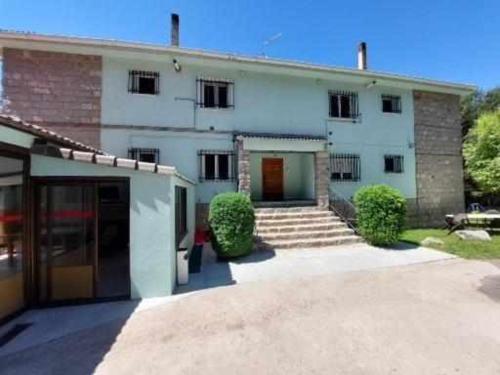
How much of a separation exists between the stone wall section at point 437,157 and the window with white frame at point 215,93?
9.40 m

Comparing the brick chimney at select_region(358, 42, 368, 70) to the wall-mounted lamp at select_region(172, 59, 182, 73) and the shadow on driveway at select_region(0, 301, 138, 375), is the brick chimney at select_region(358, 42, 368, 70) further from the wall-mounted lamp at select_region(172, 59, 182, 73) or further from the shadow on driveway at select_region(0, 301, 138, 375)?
the shadow on driveway at select_region(0, 301, 138, 375)

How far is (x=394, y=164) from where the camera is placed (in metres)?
14.8

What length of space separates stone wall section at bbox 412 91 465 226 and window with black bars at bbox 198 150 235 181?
30.8ft

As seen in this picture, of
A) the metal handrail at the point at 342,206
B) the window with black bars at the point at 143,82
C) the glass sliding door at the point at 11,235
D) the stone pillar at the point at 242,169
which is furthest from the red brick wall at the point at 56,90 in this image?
the metal handrail at the point at 342,206

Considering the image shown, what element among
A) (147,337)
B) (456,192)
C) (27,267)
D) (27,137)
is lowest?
(147,337)

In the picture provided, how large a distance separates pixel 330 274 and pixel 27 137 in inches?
271

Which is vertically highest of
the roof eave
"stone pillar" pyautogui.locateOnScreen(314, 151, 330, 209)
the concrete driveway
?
the roof eave

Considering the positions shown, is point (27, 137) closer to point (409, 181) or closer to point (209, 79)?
point (209, 79)

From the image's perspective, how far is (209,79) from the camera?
12.2 metres

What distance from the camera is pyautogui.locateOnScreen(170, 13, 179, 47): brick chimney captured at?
1237 centimetres

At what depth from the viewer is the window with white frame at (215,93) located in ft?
39.8

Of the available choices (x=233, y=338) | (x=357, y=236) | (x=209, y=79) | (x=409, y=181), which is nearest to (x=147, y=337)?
(x=233, y=338)

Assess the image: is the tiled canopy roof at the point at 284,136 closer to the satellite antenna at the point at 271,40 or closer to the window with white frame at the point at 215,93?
the window with white frame at the point at 215,93

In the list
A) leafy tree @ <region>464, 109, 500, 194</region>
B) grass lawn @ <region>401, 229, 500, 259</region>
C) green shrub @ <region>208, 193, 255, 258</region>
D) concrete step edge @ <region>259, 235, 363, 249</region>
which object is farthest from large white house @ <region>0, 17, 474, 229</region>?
green shrub @ <region>208, 193, 255, 258</region>
